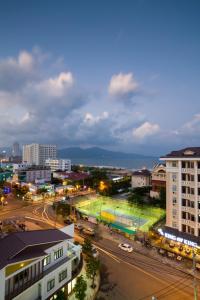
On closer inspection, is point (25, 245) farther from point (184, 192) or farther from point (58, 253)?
point (184, 192)

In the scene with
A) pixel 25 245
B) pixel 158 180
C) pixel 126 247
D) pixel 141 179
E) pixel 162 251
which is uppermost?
pixel 158 180

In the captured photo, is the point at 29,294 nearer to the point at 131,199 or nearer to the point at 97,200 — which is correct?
the point at 131,199

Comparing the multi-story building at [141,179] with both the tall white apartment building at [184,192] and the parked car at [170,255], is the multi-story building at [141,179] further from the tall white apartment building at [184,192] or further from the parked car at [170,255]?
the parked car at [170,255]

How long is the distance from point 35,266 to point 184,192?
965 inches

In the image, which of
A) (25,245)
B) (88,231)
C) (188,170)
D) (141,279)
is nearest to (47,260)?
(25,245)

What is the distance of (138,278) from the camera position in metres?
24.1

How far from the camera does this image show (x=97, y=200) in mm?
57125

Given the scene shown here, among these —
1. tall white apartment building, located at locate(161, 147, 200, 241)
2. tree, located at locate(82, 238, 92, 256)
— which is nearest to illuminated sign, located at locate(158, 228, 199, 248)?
tall white apartment building, located at locate(161, 147, 200, 241)

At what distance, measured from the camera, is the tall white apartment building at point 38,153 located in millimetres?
189250

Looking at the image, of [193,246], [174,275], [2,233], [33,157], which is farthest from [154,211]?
[33,157]

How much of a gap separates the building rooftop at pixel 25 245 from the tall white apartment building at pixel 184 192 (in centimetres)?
1989

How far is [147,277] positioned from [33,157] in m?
180

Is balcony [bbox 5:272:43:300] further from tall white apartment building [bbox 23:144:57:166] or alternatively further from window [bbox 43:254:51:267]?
tall white apartment building [bbox 23:144:57:166]

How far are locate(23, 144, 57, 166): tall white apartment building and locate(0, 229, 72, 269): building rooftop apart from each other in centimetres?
17349
